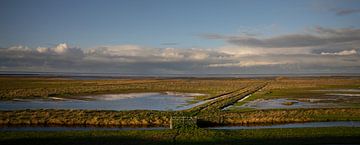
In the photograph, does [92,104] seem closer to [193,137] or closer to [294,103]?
[193,137]

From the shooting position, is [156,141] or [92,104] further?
[92,104]

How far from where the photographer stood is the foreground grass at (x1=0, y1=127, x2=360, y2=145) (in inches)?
1051

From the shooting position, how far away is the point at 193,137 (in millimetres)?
28734

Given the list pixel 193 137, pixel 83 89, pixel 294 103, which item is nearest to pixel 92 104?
pixel 193 137

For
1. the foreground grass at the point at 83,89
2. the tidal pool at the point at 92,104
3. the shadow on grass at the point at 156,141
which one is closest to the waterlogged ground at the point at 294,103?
the tidal pool at the point at 92,104

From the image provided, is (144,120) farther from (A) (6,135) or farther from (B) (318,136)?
(B) (318,136)

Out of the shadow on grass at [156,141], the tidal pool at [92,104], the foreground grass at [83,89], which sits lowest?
the shadow on grass at [156,141]

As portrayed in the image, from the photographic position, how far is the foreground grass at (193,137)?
26688 millimetres

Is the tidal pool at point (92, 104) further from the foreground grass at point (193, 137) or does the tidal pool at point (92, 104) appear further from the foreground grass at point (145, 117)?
the foreground grass at point (193, 137)

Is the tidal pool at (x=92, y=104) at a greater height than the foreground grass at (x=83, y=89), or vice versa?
the foreground grass at (x=83, y=89)

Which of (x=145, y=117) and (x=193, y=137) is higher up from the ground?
(x=145, y=117)

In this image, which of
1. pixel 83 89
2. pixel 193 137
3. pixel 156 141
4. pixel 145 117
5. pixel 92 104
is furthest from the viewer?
pixel 83 89

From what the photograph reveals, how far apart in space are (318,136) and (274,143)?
5.27 metres

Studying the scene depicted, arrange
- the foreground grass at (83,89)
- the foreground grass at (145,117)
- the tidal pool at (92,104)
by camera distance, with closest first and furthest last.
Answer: the foreground grass at (145,117) < the tidal pool at (92,104) < the foreground grass at (83,89)
